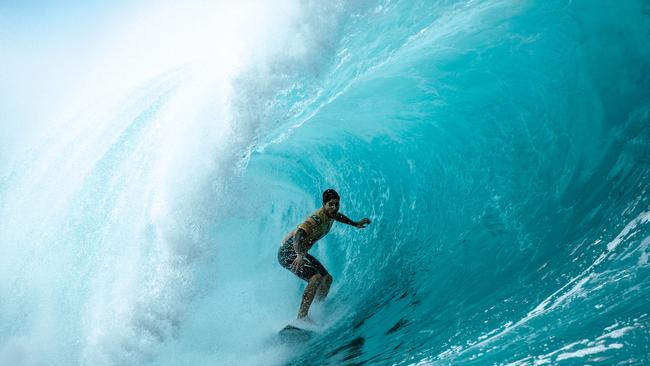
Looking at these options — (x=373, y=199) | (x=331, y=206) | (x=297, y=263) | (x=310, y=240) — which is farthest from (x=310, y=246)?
(x=373, y=199)

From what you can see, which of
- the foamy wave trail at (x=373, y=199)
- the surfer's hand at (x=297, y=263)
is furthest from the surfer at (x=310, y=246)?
the foamy wave trail at (x=373, y=199)

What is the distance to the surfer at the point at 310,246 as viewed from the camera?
15.6 ft

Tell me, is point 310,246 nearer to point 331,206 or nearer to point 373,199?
point 331,206

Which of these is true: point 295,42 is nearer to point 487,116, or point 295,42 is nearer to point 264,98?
point 264,98

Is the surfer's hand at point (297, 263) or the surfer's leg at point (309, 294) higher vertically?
the surfer's hand at point (297, 263)

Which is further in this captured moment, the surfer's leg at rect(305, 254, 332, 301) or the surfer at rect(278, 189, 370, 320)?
the surfer's leg at rect(305, 254, 332, 301)

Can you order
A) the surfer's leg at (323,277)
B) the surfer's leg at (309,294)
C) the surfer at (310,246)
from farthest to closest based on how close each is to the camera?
the surfer's leg at (323,277)
the surfer's leg at (309,294)
the surfer at (310,246)

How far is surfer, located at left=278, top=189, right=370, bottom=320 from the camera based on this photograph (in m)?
4.75

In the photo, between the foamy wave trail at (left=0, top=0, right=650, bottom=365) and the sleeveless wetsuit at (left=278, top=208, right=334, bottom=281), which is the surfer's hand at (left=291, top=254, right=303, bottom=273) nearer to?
the sleeveless wetsuit at (left=278, top=208, right=334, bottom=281)

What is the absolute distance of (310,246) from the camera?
485 cm

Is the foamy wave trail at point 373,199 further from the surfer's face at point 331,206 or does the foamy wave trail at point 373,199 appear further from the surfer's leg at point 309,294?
the surfer's face at point 331,206

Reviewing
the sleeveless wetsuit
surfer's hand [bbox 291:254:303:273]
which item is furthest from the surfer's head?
surfer's hand [bbox 291:254:303:273]

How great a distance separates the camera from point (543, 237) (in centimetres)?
509

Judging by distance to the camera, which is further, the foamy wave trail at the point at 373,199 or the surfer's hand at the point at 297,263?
the surfer's hand at the point at 297,263
